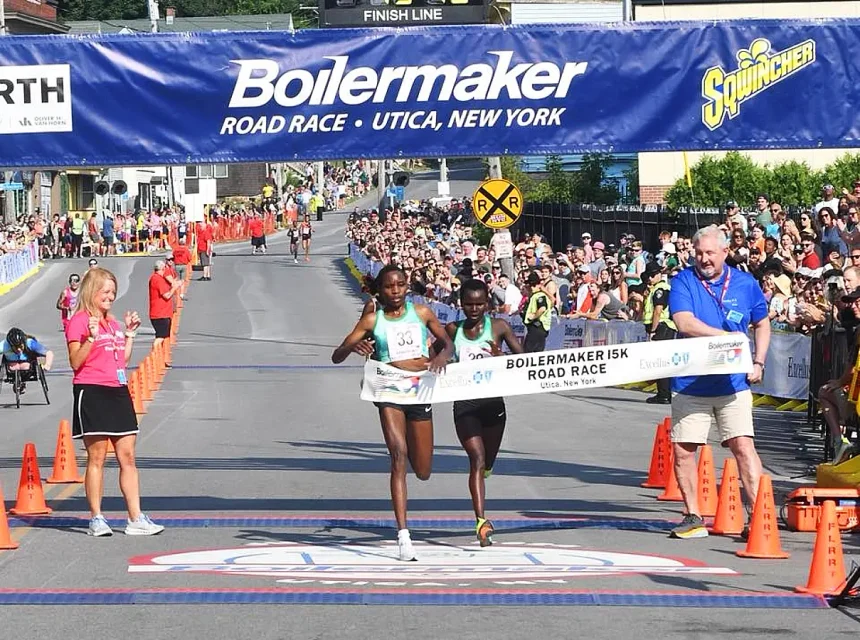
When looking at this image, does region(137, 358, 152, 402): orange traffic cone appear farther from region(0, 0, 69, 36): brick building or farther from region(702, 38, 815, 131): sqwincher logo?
region(0, 0, 69, 36): brick building

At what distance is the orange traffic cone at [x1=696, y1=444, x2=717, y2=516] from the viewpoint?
12.2 metres

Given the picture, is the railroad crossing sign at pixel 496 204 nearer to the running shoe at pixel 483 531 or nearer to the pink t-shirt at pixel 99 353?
the pink t-shirt at pixel 99 353

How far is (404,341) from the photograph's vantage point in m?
10.5

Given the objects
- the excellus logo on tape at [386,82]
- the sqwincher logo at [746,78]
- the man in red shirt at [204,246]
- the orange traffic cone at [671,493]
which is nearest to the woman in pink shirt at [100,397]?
the excellus logo on tape at [386,82]

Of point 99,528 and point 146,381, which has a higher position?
point 146,381

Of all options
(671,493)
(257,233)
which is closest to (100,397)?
(671,493)

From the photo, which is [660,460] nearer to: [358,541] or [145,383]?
[358,541]

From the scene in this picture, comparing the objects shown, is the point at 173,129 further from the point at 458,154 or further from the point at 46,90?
the point at 458,154

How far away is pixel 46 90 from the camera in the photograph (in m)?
13.3

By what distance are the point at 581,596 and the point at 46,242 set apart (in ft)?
190

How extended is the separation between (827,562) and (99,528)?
5129 millimetres

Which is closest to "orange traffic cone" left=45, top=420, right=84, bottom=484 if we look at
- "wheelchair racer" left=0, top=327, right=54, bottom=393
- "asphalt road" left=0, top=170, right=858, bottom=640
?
"asphalt road" left=0, top=170, right=858, bottom=640

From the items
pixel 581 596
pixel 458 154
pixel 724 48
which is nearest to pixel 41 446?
pixel 458 154

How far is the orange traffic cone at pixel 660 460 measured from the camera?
13609 mm
